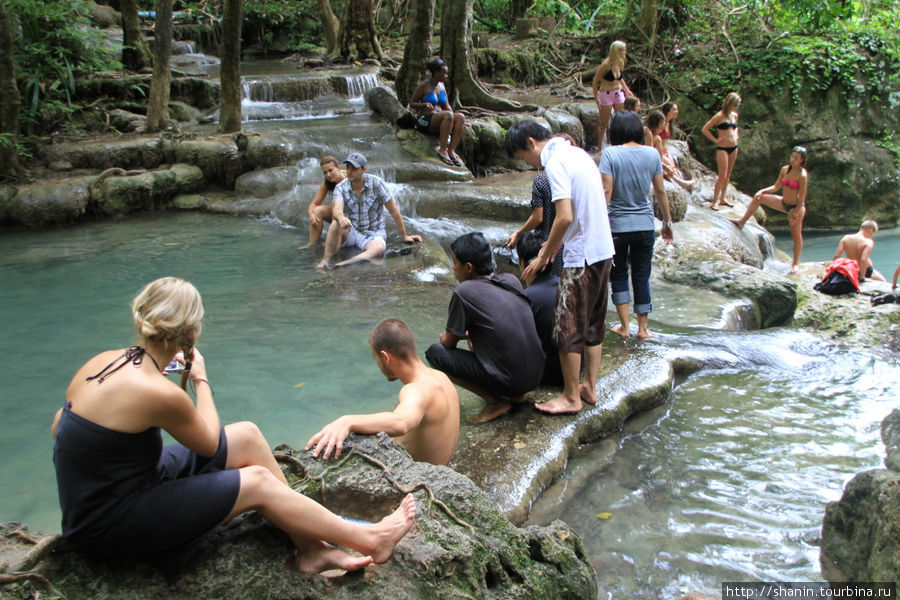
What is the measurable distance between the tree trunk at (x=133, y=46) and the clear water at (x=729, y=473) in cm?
1358

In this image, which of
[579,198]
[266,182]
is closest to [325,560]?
[579,198]

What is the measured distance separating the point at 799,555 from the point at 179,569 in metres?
2.75

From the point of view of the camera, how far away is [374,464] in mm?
2646

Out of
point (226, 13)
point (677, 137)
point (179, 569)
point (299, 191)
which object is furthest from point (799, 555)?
point (677, 137)

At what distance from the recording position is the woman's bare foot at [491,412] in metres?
4.07

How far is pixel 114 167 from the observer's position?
10.5 meters

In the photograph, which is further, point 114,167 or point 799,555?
point 114,167

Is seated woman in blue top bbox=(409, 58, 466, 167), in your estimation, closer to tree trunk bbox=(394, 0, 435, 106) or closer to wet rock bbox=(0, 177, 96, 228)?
tree trunk bbox=(394, 0, 435, 106)

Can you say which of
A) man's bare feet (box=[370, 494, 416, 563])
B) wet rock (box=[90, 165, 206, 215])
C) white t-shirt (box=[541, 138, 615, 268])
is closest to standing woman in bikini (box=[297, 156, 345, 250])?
wet rock (box=[90, 165, 206, 215])

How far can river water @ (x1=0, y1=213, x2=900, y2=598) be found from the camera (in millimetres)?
3350

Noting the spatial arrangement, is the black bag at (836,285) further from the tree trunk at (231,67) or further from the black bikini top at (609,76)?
the tree trunk at (231,67)

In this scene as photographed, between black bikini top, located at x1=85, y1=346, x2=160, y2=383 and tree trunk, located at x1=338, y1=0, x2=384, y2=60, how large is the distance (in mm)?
15753

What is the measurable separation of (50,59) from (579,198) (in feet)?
38.5

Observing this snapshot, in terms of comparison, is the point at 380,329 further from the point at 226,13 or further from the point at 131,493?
the point at 226,13
